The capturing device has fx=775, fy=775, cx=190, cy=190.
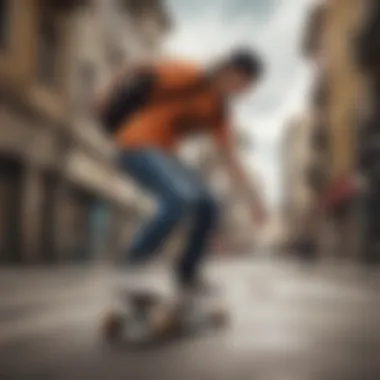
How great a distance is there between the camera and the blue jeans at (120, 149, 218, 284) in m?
1.69

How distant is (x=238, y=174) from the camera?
1.70m

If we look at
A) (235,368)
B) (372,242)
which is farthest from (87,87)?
(372,242)

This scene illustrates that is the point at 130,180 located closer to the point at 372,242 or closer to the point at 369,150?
the point at 369,150

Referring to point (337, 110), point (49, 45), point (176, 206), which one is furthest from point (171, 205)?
point (337, 110)

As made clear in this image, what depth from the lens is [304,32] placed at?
69.2 inches

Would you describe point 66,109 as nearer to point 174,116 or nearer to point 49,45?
point 49,45

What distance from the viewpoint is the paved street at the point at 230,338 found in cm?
134

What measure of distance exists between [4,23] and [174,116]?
74cm

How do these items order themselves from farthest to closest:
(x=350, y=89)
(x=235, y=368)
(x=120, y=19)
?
(x=350, y=89)
(x=120, y=19)
(x=235, y=368)

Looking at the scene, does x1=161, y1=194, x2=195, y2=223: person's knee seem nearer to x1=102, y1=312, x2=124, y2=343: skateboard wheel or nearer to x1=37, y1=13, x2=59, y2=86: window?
x1=102, y1=312, x2=124, y2=343: skateboard wheel

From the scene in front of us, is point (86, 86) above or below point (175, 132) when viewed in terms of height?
above

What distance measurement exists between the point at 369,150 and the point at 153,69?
596 millimetres

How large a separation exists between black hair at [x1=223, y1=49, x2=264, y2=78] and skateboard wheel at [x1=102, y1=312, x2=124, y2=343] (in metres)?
0.59

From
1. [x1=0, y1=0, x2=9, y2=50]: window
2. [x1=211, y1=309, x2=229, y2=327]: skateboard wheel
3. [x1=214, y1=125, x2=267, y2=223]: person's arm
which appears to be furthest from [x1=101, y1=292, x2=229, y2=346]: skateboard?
[x1=0, y1=0, x2=9, y2=50]: window
